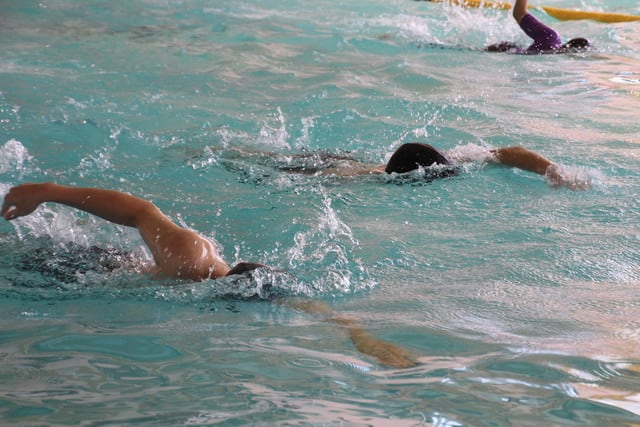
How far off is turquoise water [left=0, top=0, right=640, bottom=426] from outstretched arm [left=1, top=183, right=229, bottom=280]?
0.11m

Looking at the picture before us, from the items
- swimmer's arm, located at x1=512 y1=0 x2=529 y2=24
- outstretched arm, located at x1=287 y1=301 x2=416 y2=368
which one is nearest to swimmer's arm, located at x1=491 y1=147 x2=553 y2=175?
outstretched arm, located at x1=287 y1=301 x2=416 y2=368

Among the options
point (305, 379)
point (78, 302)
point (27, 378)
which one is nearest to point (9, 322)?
point (78, 302)

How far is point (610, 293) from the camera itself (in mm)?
3111

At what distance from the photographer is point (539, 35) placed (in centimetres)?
809

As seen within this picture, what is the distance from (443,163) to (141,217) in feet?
6.23

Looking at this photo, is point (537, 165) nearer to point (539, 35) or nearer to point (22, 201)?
point (22, 201)

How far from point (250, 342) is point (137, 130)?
3.25m

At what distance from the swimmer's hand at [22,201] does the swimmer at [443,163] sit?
1793mm

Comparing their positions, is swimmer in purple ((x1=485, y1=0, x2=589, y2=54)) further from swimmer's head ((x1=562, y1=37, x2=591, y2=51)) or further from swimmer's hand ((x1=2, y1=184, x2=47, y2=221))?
swimmer's hand ((x1=2, y1=184, x2=47, y2=221))

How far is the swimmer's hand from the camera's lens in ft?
10.7

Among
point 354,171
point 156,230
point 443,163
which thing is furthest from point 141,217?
point 443,163

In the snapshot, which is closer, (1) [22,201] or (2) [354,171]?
(1) [22,201]

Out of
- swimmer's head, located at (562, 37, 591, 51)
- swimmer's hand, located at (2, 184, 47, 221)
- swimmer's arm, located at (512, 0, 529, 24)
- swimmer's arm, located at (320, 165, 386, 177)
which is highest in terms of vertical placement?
swimmer's arm, located at (512, 0, 529, 24)

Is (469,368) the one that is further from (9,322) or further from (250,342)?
(9,322)
